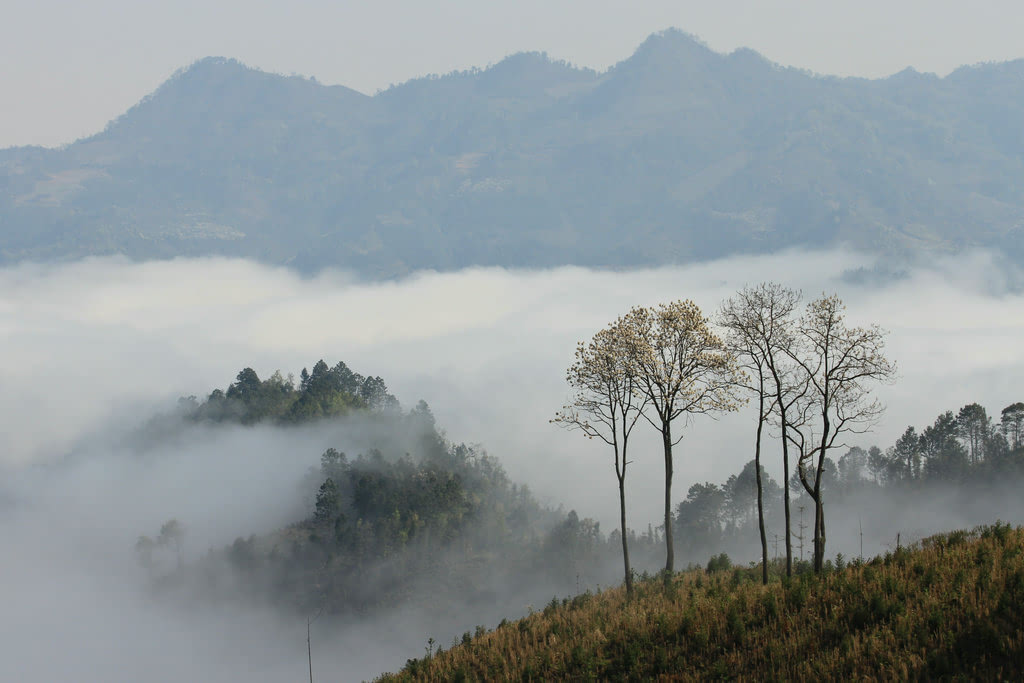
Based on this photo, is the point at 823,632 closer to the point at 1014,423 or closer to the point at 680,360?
the point at 680,360

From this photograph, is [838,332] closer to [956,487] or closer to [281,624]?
[956,487]

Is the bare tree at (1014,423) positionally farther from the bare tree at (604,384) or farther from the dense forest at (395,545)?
the bare tree at (604,384)

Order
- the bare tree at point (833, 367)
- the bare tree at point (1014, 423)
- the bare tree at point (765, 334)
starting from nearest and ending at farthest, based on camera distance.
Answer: the bare tree at point (833, 367) < the bare tree at point (765, 334) < the bare tree at point (1014, 423)

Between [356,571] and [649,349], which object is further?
[356,571]

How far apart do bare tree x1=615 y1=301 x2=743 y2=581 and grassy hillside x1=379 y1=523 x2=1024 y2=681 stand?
10.5 metres

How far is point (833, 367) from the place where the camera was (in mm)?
33219

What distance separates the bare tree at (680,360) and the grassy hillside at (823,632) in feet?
34.4

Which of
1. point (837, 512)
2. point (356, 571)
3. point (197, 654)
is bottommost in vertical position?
point (197, 654)

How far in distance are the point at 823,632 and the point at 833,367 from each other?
51.1 feet

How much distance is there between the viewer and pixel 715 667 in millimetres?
19906

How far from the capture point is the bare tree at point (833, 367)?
32.7 meters

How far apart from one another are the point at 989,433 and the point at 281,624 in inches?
5606

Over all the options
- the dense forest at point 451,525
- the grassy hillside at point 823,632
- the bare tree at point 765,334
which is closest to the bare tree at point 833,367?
the bare tree at point 765,334

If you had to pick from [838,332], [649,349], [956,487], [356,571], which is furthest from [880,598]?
[356,571]
